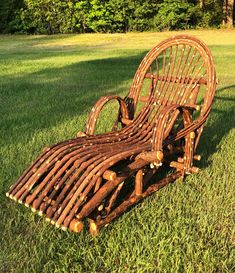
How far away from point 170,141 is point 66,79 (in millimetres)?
6368

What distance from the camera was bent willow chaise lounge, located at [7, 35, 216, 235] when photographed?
108 inches

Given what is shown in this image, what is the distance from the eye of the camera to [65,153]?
3.04 m

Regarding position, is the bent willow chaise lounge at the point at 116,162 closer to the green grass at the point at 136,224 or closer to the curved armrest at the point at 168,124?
the curved armrest at the point at 168,124

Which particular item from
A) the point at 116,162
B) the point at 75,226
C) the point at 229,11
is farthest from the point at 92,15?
the point at 75,226

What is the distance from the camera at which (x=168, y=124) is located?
345 cm

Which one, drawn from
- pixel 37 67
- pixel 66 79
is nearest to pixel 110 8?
pixel 37 67

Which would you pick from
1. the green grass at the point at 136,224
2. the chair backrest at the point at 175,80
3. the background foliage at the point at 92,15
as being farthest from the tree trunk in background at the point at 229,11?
the chair backrest at the point at 175,80

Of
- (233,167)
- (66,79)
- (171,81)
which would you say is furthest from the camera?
(66,79)

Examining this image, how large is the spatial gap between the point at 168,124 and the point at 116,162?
75 cm

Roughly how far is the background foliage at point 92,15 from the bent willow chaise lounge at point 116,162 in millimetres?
21734

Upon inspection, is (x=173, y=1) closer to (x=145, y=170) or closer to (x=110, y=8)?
(x=110, y=8)

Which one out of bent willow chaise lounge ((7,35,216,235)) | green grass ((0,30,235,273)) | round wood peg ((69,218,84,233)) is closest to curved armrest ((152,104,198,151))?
bent willow chaise lounge ((7,35,216,235))

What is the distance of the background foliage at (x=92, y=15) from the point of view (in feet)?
81.8

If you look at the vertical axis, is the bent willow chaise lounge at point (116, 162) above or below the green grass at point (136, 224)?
above
